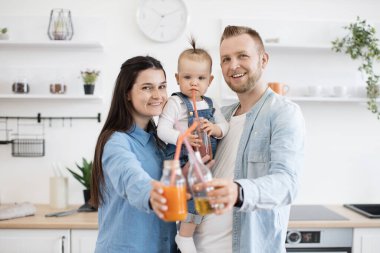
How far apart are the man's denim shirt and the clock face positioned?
1.60m

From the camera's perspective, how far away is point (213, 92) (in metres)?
3.09

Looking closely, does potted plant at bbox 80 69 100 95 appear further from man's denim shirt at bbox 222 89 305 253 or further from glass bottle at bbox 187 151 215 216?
glass bottle at bbox 187 151 215 216

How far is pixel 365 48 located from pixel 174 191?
8.61 ft

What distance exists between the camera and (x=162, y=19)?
3.01m

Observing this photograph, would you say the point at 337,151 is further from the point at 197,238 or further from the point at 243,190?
the point at 243,190

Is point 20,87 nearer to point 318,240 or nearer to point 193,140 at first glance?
point 193,140

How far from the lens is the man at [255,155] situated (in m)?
1.28

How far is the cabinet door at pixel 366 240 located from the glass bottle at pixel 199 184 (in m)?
1.86

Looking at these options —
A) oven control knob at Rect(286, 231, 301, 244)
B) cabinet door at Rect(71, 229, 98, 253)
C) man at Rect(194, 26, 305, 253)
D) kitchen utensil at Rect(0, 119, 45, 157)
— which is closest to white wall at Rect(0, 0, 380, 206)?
kitchen utensil at Rect(0, 119, 45, 157)

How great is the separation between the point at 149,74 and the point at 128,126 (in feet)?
0.72

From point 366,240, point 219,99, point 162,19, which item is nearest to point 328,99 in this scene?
point 219,99

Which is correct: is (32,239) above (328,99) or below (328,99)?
below

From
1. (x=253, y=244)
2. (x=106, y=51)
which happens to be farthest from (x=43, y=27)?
(x=253, y=244)

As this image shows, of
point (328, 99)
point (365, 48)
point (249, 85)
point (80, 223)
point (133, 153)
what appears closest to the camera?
point (133, 153)
